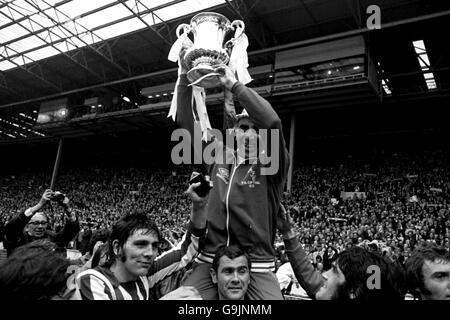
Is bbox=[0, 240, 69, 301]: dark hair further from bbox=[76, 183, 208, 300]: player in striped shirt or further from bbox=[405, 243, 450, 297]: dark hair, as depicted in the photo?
bbox=[405, 243, 450, 297]: dark hair

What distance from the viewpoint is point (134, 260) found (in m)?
2.01

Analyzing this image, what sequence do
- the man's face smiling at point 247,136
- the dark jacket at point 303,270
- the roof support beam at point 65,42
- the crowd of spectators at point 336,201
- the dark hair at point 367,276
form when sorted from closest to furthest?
the dark hair at point 367,276, the dark jacket at point 303,270, the man's face smiling at point 247,136, the crowd of spectators at point 336,201, the roof support beam at point 65,42

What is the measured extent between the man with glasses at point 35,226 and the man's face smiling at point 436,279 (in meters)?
3.04

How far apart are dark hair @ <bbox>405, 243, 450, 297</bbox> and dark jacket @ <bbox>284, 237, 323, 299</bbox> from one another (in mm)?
460

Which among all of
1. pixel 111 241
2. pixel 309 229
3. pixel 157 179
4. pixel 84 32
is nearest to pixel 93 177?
pixel 157 179

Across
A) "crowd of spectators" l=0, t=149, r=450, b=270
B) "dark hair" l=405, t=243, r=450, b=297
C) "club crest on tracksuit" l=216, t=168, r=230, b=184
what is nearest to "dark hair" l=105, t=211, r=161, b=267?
"club crest on tracksuit" l=216, t=168, r=230, b=184

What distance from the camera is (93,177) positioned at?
2941cm

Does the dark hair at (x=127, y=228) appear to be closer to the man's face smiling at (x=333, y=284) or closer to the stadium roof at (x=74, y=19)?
the man's face smiling at (x=333, y=284)

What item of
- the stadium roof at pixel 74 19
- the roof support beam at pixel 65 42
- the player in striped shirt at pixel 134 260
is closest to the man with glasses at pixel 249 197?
the player in striped shirt at pixel 134 260

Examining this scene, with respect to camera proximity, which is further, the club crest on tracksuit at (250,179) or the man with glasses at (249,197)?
the club crest on tracksuit at (250,179)

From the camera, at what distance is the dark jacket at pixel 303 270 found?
2064 mm

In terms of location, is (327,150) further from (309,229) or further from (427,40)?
(309,229)

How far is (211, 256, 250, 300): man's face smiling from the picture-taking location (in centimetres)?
195

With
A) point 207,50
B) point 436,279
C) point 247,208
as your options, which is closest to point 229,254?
point 247,208
